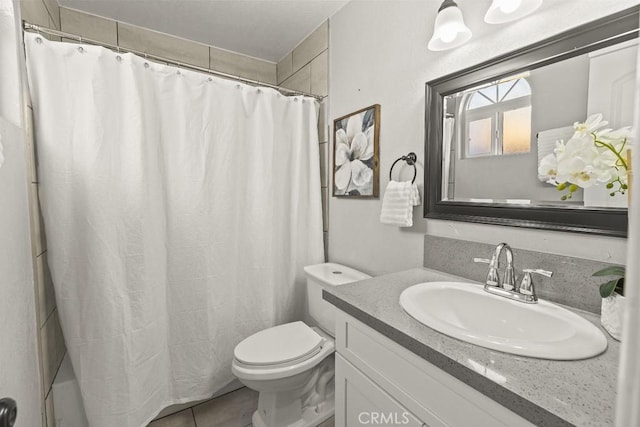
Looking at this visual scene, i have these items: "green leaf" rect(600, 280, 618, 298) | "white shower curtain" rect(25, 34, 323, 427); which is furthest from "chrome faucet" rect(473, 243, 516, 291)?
"white shower curtain" rect(25, 34, 323, 427)

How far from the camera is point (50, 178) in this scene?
1.22 meters

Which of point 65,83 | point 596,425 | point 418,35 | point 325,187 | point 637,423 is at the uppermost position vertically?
point 418,35

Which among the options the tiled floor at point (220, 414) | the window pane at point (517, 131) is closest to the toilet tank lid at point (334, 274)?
the tiled floor at point (220, 414)

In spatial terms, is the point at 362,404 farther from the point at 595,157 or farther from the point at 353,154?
the point at 353,154

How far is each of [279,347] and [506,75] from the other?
150 cm

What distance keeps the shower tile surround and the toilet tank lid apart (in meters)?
0.27

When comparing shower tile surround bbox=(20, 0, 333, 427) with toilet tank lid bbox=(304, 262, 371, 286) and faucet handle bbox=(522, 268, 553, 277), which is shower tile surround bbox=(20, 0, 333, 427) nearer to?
toilet tank lid bbox=(304, 262, 371, 286)

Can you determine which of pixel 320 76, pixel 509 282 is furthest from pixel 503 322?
pixel 320 76

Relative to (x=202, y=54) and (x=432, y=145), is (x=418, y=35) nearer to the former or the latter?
(x=432, y=145)

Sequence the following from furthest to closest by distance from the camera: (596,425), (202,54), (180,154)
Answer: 1. (202,54)
2. (180,154)
3. (596,425)

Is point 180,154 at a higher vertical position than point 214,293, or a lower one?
higher

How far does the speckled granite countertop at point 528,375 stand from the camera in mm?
488

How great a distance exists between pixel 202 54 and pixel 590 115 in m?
2.41

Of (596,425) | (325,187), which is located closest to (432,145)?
(325,187)
